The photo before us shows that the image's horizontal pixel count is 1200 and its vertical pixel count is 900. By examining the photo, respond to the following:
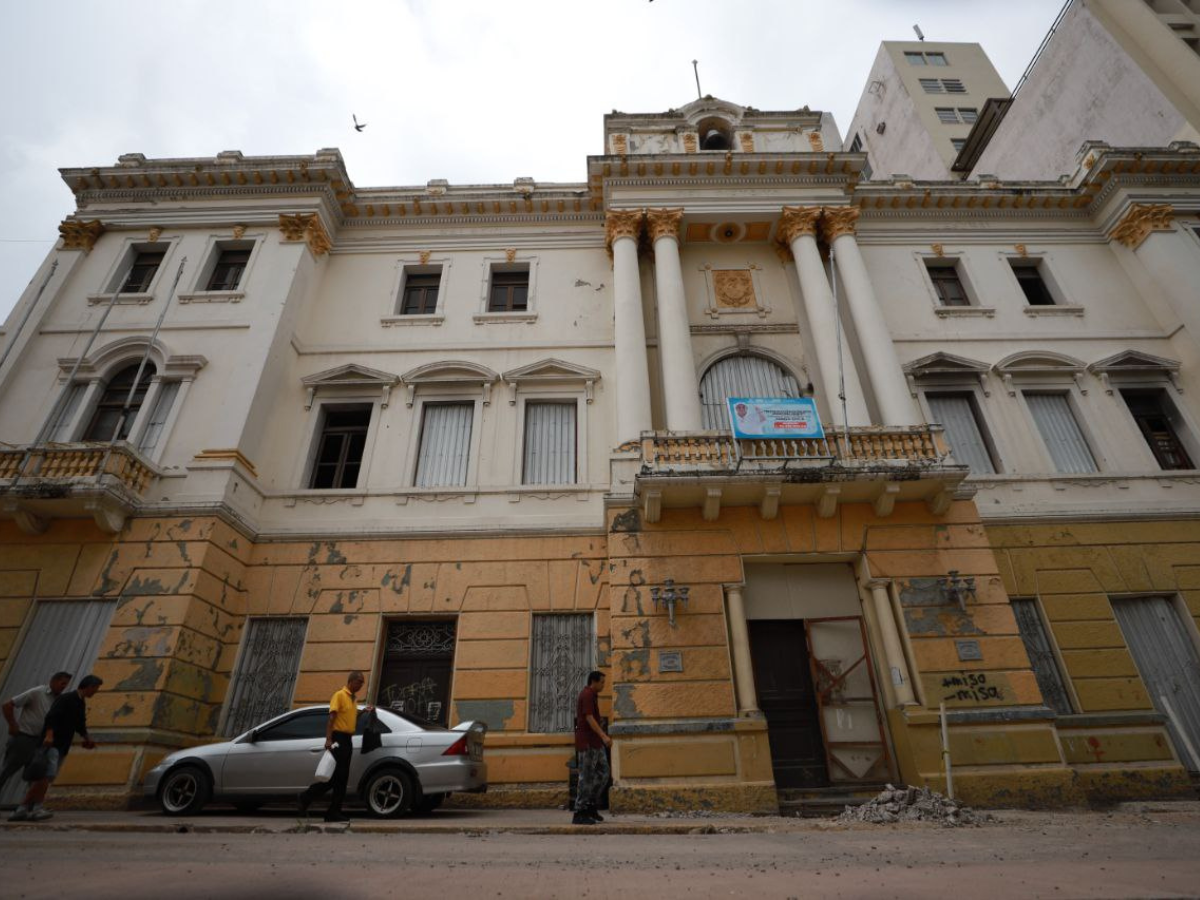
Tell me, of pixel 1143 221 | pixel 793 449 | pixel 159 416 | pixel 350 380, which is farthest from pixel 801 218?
pixel 159 416

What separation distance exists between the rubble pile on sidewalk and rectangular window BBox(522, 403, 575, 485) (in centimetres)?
754

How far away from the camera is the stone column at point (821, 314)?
13.0m

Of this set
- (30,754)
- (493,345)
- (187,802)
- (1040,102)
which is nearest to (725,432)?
(493,345)

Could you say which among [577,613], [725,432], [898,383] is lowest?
[577,613]

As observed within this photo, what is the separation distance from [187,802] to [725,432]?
10.1 metres

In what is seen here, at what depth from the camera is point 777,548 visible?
436 inches

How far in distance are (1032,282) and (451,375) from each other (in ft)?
50.4

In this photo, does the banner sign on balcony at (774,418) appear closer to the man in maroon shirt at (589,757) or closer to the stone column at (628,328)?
the stone column at (628,328)

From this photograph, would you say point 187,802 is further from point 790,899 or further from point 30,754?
point 790,899

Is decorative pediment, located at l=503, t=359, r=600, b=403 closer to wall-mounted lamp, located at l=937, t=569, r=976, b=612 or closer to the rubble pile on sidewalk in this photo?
wall-mounted lamp, located at l=937, t=569, r=976, b=612

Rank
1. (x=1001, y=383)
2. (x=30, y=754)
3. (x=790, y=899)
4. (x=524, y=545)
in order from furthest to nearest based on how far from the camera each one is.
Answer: (x=1001, y=383) < (x=524, y=545) < (x=30, y=754) < (x=790, y=899)

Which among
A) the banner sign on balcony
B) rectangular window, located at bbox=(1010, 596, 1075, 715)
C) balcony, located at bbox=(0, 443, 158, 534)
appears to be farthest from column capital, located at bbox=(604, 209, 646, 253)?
rectangular window, located at bbox=(1010, 596, 1075, 715)

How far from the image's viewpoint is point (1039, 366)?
1432 cm

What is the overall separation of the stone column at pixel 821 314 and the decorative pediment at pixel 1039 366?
3711 mm
